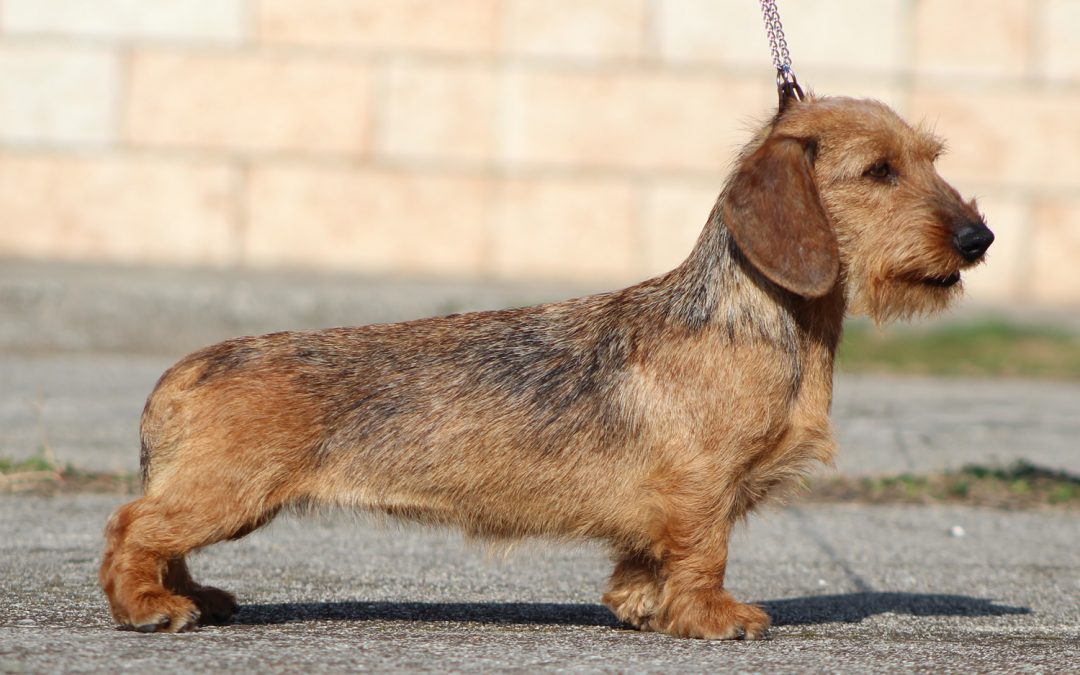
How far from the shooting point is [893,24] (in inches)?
438

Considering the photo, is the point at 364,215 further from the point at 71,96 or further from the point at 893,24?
the point at 893,24

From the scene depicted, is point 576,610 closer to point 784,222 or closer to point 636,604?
point 636,604

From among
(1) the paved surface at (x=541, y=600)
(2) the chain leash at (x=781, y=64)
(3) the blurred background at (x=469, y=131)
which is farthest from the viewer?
(3) the blurred background at (x=469, y=131)

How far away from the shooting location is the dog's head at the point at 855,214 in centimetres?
443

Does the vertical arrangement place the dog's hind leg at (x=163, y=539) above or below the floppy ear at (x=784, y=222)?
below

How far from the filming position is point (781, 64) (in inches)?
197

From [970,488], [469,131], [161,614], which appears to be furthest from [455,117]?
[161,614]

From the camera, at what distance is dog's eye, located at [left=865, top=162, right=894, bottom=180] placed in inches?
180

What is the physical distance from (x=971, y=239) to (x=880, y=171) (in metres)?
0.35

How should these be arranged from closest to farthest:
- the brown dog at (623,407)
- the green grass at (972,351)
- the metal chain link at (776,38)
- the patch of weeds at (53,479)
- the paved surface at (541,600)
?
the paved surface at (541,600), the brown dog at (623,407), the metal chain link at (776,38), the patch of weeds at (53,479), the green grass at (972,351)

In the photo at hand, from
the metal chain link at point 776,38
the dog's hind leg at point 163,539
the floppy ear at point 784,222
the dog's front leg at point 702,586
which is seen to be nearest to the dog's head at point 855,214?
the floppy ear at point 784,222

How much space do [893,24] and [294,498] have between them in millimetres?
8040

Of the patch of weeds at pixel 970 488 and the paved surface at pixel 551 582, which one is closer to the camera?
the paved surface at pixel 551 582

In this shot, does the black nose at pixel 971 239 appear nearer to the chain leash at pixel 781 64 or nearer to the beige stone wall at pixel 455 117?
the chain leash at pixel 781 64
